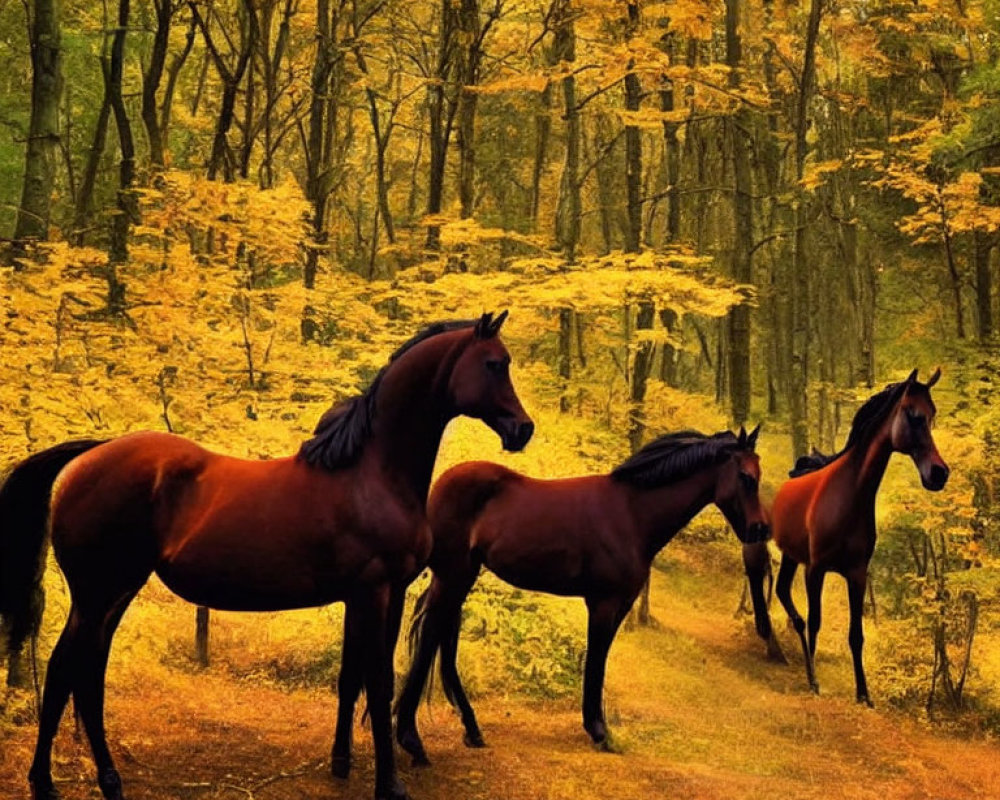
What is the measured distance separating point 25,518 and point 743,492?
4.66m

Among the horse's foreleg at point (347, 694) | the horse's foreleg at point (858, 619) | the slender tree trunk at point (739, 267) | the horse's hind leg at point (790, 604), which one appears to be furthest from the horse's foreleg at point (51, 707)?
the slender tree trunk at point (739, 267)

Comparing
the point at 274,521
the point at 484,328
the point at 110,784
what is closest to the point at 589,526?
the point at 484,328

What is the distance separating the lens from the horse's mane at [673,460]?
257 inches

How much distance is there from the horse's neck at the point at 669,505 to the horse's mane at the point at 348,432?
7.67 ft

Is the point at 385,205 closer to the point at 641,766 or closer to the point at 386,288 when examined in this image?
the point at 386,288

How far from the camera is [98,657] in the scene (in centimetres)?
453

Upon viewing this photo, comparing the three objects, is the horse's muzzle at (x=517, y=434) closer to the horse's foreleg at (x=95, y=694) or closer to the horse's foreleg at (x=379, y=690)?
the horse's foreleg at (x=379, y=690)

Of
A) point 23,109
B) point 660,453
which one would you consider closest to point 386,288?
point 660,453

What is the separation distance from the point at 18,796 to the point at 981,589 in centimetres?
813

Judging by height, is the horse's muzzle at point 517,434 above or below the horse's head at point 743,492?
above

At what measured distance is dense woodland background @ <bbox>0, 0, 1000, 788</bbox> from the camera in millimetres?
8477

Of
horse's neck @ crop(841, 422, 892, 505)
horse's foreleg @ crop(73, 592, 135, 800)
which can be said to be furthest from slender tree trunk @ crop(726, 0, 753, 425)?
horse's foreleg @ crop(73, 592, 135, 800)

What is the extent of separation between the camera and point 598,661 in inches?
248

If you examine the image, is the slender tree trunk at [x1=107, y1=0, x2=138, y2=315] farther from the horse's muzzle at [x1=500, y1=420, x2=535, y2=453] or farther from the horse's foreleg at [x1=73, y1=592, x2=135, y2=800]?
the horse's muzzle at [x1=500, y1=420, x2=535, y2=453]
